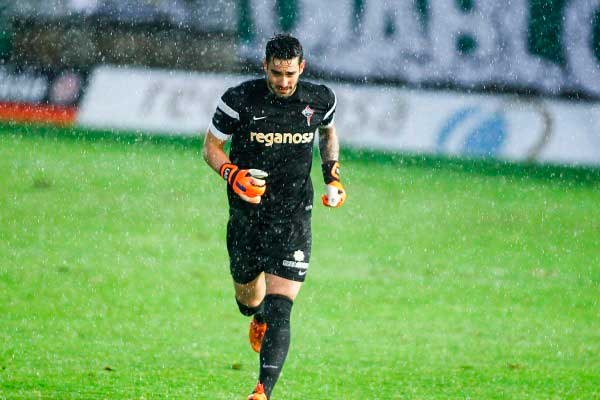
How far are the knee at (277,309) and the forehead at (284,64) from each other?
4.25 ft

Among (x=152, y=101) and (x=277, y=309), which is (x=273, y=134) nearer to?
(x=277, y=309)

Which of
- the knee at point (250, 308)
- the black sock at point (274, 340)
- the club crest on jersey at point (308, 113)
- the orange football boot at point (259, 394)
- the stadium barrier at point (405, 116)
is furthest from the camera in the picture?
the stadium barrier at point (405, 116)

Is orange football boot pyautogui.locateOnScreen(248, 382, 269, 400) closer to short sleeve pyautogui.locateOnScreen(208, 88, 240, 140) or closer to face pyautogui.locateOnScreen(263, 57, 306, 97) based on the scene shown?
short sleeve pyautogui.locateOnScreen(208, 88, 240, 140)

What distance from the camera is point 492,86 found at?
53.9 ft

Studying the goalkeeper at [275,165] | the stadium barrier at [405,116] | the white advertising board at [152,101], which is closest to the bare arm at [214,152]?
the goalkeeper at [275,165]

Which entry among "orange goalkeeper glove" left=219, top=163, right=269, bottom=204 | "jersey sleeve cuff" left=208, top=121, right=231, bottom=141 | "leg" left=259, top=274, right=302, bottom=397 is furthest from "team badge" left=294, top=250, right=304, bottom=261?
"jersey sleeve cuff" left=208, top=121, right=231, bottom=141

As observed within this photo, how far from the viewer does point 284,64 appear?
6.22 metres

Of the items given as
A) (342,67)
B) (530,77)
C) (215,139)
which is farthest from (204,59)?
(215,139)

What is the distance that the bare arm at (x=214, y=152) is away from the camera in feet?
21.5

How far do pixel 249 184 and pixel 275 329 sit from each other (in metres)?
0.82

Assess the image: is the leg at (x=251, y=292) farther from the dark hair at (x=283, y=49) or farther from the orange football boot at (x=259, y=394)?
the dark hair at (x=283, y=49)

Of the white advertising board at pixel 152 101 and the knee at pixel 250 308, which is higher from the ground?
the knee at pixel 250 308

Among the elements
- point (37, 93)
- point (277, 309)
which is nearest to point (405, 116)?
point (37, 93)

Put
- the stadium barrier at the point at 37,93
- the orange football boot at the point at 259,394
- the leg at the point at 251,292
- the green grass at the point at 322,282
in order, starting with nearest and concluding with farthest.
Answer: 1. the orange football boot at the point at 259,394
2. the green grass at the point at 322,282
3. the leg at the point at 251,292
4. the stadium barrier at the point at 37,93
